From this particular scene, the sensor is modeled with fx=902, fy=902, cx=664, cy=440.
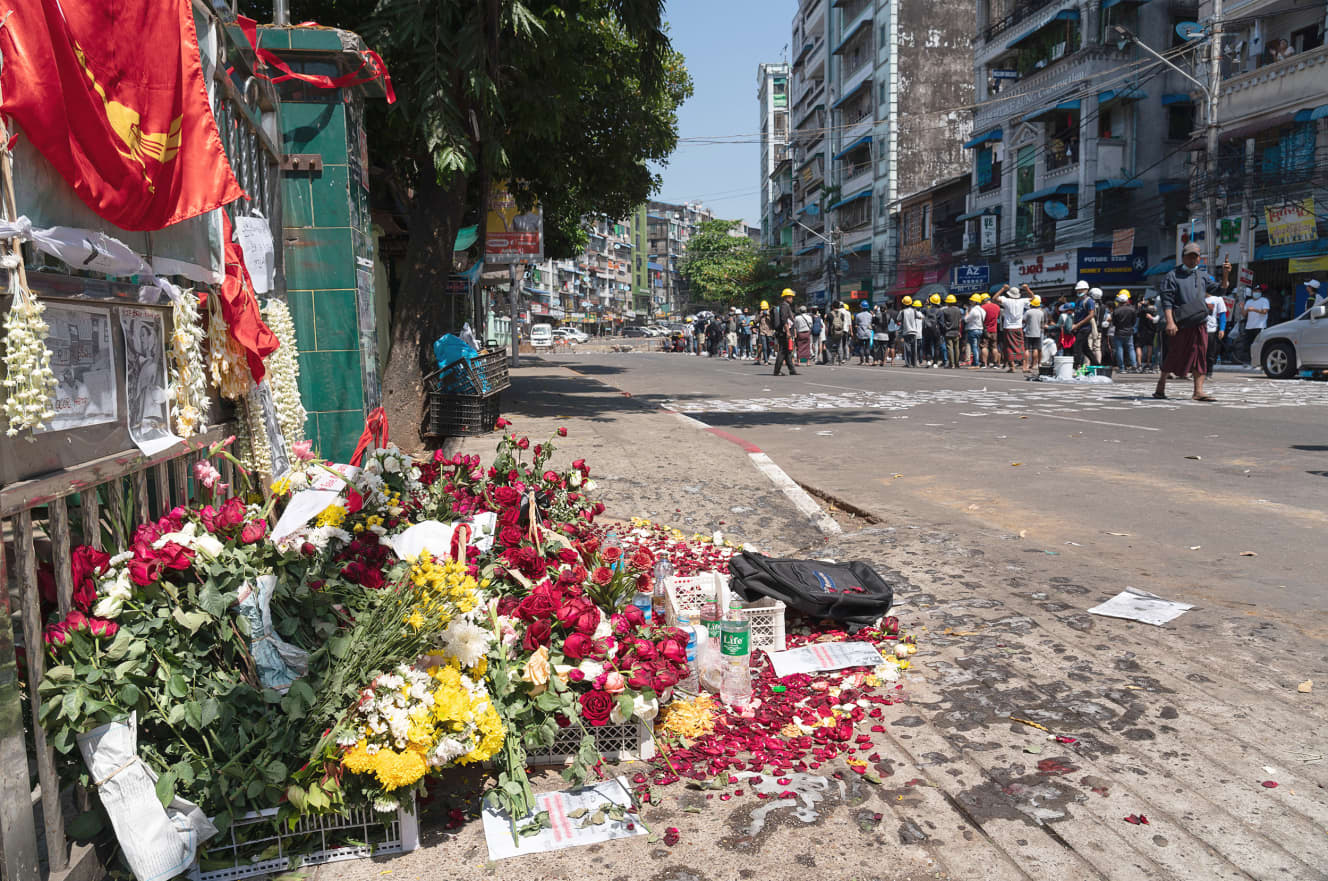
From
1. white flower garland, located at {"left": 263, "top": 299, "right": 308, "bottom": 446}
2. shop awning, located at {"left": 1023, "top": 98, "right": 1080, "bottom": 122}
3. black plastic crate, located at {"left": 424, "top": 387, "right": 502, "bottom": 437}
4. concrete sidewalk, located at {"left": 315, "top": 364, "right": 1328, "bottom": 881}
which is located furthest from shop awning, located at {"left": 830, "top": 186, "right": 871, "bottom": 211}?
white flower garland, located at {"left": 263, "top": 299, "right": 308, "bottom": 446}

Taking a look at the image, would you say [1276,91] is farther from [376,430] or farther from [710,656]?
[710,656]

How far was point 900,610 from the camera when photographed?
433 centimetres

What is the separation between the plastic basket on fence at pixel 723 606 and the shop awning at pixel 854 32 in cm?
5839

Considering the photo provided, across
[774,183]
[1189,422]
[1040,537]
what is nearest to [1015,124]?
[1189,422]

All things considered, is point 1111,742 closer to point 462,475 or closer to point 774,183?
point 462,475

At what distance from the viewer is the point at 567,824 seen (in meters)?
2.57

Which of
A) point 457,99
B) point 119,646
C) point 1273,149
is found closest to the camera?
point 119,646

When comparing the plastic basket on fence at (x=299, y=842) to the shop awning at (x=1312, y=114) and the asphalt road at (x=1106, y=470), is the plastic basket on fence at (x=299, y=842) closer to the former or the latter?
the asphalt road at (x=1106, y=470)

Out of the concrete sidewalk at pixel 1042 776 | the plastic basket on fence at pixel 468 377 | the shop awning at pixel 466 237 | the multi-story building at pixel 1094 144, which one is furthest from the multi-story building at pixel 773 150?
the concrete sidewalk at pixel 1042 776

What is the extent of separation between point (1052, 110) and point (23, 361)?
1572 inches

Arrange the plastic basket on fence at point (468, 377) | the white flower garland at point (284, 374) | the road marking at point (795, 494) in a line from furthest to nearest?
the plastic basket on fence at point (468, 377)
the road marking at point (795, 494)
the white flower garland at point (284, 374)

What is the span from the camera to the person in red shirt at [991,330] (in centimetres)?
2481

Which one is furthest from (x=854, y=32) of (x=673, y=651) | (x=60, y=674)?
(x=60, y=674)

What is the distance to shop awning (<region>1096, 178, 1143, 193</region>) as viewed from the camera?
33.4 m
